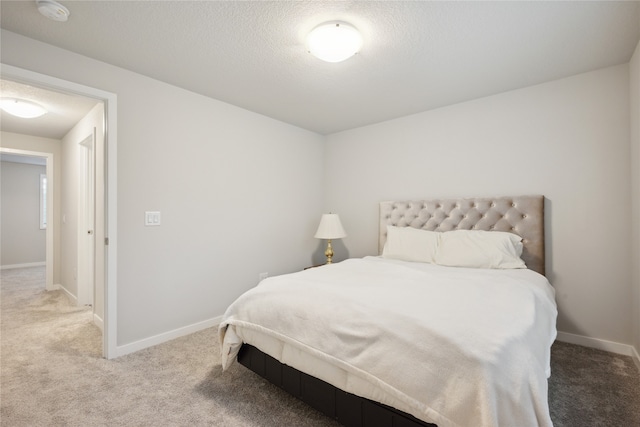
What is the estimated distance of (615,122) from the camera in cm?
238

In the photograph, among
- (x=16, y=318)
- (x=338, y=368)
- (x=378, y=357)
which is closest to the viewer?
(x=378, y=357)

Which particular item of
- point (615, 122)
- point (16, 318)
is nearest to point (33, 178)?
point (16, 318)

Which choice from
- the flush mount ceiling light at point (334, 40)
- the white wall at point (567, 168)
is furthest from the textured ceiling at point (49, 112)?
the white wall at point (567, 168)

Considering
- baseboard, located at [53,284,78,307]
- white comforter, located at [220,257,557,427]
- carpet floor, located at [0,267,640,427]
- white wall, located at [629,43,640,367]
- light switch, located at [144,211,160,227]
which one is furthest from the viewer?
baseboard, located at [53,284,78,307]

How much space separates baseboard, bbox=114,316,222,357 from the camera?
239 cm

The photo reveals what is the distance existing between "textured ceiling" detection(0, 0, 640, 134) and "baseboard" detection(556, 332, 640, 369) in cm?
231

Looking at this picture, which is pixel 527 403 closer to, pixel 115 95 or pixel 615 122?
pixel 615 122

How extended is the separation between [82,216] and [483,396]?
4.52 meters

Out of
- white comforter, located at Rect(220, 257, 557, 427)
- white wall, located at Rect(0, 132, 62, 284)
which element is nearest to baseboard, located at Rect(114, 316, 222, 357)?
white comforter, located at Rect(220, 257, 557, 427)

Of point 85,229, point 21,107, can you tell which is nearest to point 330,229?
point 85,229

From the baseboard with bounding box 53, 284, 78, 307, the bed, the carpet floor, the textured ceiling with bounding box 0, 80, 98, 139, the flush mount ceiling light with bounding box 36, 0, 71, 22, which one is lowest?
the carpet floor

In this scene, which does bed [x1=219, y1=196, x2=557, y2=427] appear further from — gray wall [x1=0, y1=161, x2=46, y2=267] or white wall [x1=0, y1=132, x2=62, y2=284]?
gray wall [x1=0, y1=161, x2=46, y2=267]

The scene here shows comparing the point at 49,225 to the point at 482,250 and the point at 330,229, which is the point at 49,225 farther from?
the point at 482,250

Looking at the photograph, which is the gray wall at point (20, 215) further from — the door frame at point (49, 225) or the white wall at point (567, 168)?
the white wall at point (567, 168)
